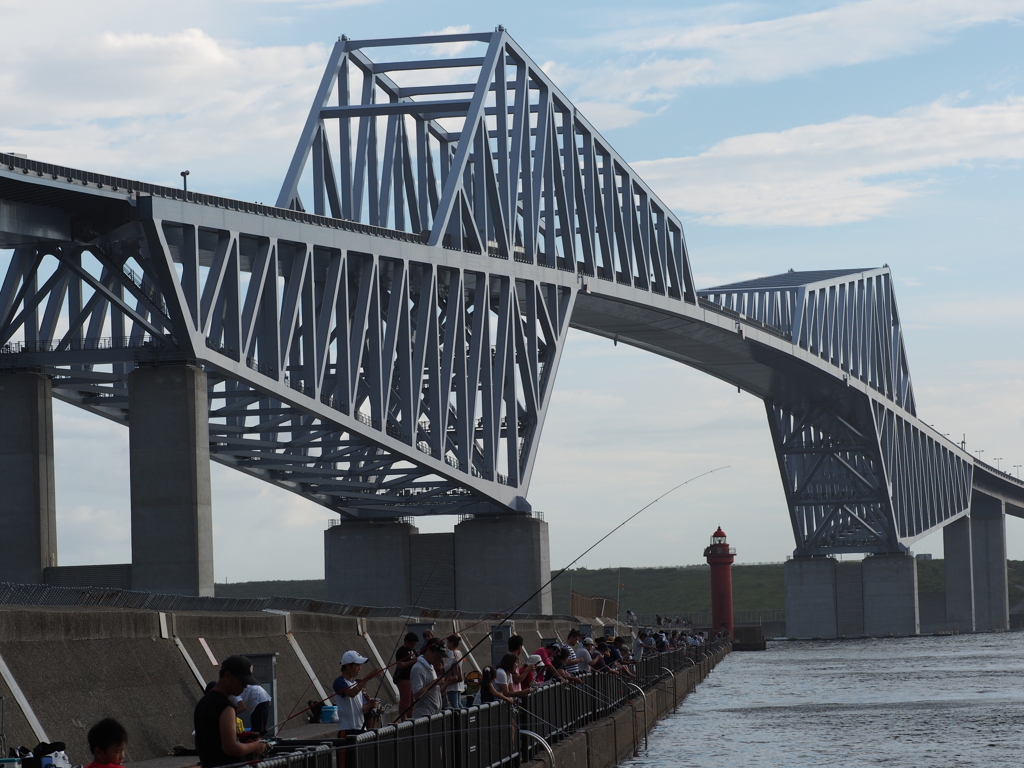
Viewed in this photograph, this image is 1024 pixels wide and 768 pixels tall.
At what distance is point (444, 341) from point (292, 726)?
40946 millimetres

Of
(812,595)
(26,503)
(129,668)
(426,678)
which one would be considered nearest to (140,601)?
(129,668)

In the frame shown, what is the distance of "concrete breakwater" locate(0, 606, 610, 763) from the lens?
54.7ft

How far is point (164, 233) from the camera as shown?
44.6 meters

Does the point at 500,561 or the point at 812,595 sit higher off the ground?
the point at 500,561

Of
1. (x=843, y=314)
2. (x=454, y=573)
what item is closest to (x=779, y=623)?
(x=843, y=314)

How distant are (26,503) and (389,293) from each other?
19.8m

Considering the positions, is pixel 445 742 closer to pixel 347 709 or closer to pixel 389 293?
pixel 347 709

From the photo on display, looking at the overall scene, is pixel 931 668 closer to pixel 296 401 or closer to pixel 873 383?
pixel 296 401

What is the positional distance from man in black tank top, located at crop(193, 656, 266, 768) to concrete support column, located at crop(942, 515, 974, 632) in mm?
139128

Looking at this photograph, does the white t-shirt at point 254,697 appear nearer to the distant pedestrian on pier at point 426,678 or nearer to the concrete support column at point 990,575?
the distant pedestrian on pier at point 426,678

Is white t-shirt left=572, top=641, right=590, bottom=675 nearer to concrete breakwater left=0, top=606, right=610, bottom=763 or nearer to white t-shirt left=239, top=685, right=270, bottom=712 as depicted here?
concrete breakwater left=0, top=606, right=610, bottom=763

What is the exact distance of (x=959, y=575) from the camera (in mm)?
147375

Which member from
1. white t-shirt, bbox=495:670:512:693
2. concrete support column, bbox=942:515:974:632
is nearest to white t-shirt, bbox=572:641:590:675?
white t-shirt, bbox=495:670:512:693

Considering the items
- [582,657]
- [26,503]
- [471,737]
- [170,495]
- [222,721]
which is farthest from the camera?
[26,503]
